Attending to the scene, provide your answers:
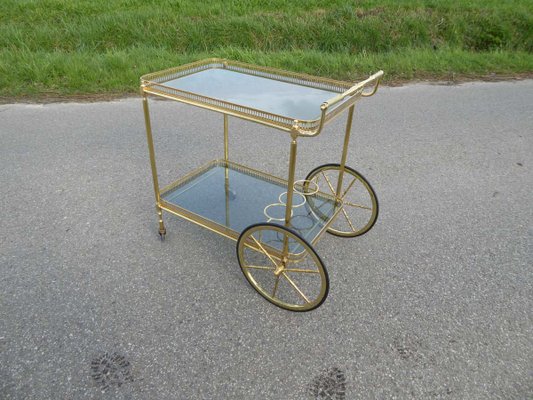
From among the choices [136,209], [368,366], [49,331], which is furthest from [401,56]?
[49,331]

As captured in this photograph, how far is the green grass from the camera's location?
5098mm

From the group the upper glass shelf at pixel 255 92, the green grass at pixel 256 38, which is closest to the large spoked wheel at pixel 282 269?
the upper glass shelf at pixel 255 92

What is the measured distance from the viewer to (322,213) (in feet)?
8.70

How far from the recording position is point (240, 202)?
2766mm

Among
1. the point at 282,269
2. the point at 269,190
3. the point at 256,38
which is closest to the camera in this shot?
the point at 282,269

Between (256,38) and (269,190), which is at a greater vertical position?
(256,38)

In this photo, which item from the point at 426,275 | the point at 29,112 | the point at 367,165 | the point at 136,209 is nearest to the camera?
the point at 426,275

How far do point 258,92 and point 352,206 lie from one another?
1199 millimetres

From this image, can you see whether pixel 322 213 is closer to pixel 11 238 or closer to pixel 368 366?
pixel 368 366

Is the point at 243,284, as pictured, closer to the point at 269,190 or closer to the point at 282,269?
the point at 282,269

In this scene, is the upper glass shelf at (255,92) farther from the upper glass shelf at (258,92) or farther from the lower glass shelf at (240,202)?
the lower glass shelf at (240,202)

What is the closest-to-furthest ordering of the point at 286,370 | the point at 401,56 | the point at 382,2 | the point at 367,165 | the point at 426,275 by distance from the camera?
the point at 286,370, the point at 426,275, the point at 367,165, the point at 401,56, the point at 382,2

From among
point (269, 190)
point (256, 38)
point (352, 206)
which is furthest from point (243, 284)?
point (256, 38)

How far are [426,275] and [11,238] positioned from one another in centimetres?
263
